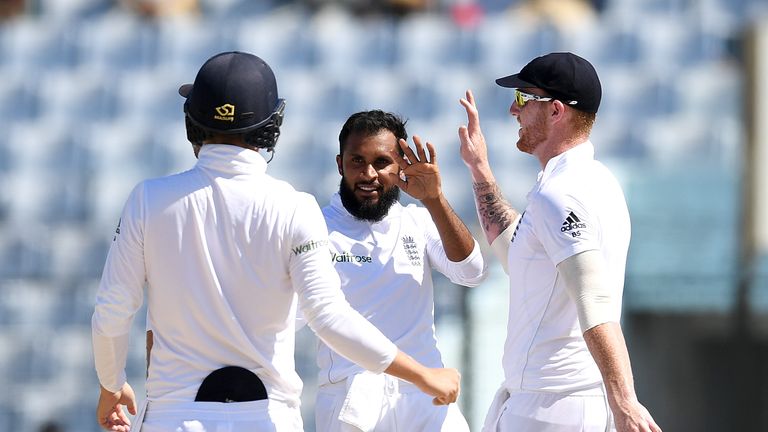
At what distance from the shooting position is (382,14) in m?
11.7

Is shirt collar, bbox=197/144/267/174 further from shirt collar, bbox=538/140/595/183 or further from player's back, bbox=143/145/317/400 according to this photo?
shirt collar, bbox=538/140/595/183

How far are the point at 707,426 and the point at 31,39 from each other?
698cm

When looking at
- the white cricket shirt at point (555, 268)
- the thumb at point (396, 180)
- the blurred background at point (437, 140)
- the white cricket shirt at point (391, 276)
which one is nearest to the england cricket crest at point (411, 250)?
the white cricket shirt at point (391, 276)

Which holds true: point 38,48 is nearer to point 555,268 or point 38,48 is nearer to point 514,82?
point 514,82

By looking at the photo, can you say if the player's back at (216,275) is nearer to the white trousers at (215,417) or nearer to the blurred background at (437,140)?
the white trousers at (215,417)

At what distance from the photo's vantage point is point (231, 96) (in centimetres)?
354

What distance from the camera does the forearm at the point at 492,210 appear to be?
4.55m

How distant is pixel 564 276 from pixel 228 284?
98 cm

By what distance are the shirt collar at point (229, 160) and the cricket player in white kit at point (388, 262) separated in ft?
3.55

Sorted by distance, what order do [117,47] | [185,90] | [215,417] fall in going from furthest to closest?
[117,47], [185,90], [215,417]

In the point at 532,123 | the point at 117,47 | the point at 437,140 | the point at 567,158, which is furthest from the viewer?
the point at 117,47

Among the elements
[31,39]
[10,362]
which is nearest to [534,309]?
[10,362]

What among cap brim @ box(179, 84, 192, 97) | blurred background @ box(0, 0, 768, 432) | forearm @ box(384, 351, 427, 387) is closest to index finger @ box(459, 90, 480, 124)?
cap brim @ box(179, 84, 192, 97)

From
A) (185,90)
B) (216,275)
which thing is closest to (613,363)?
(216,275)
